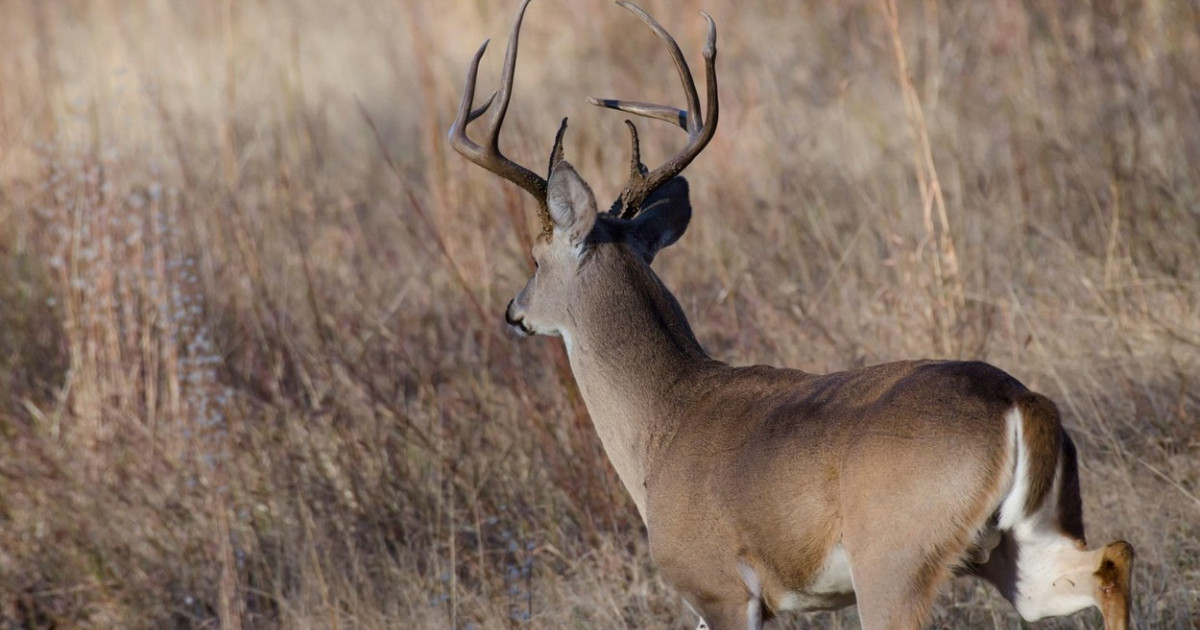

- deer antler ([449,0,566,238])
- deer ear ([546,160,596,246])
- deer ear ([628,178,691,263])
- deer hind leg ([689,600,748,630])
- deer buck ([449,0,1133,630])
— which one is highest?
deer antler ([449,0,566,238])

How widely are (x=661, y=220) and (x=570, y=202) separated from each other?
0.42m

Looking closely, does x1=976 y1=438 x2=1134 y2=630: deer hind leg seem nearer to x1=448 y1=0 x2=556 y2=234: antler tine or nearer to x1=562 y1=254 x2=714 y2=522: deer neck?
x1=562 y1=254 x2=714 y2=522: deer neck

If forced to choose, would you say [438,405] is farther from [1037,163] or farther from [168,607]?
[1037,163]

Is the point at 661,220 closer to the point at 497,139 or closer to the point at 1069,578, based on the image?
the point at 497,139

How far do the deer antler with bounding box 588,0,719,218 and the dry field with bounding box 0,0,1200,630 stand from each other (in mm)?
1167

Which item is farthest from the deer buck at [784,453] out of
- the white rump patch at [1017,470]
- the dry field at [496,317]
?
the dry field at [496,317]

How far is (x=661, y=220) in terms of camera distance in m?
4.42

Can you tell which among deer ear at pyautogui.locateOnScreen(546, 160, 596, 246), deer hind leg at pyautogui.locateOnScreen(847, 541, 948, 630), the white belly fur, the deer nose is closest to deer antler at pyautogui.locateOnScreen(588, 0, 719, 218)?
deer ear at pyautogui.locateOnScreen(546, 160, 596, 246)

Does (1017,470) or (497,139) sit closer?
(1017,470)

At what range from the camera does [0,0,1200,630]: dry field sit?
5.05 meters

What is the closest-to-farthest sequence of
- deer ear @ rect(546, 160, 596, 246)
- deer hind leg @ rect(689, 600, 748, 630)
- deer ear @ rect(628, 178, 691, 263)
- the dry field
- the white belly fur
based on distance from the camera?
the white belly fur, deer hind leg @ rect(689, 600, 748, 630), deer ear @ rect(546, 160, 596, 246), deer ear @ rect(628, 178, 691, 263), the dry field

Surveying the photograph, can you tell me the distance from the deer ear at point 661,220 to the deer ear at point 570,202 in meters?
0.23

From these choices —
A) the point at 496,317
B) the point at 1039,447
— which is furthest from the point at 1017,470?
the point at 496,317

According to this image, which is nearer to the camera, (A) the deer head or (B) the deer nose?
(A) the deer head
